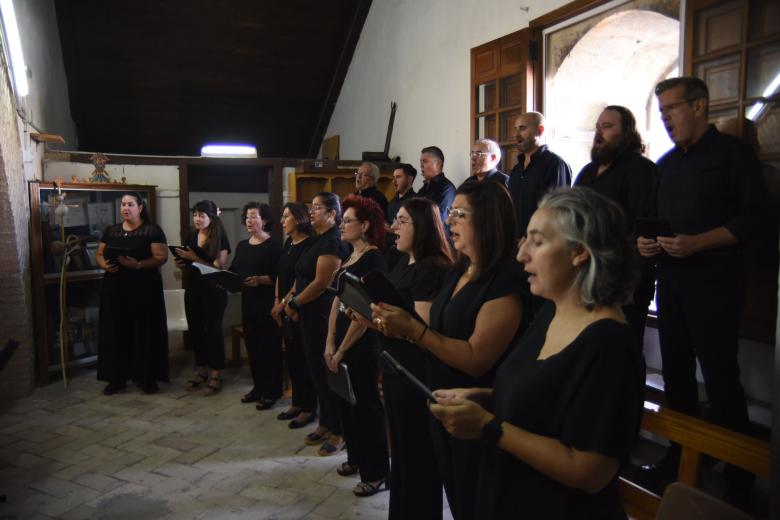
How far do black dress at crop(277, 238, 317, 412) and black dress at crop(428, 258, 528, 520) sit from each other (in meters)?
2.07

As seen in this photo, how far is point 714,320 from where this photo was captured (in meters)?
2.32

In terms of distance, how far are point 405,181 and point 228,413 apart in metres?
2.28

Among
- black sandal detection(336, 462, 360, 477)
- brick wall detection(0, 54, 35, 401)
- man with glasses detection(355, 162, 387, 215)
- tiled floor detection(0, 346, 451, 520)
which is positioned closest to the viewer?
tiled floor detection(0, 346, 451, 520)

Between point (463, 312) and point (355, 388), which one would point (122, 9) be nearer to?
point (355, 388)

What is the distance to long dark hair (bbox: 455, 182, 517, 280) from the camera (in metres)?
1.75

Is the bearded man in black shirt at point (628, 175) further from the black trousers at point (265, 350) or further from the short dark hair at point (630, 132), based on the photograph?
the black trousers at point (265, 350)

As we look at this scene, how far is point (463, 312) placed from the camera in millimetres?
1767

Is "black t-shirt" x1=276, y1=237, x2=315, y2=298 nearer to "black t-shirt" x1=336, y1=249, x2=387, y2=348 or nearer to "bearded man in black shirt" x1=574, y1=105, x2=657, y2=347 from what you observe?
"black t-shirt" x1=336, y1=249, x2=387, y2=348

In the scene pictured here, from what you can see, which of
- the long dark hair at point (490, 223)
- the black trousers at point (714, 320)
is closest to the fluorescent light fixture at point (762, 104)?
the black trousers at point (714, 320)

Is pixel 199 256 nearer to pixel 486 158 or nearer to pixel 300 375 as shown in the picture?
pixel 300 375

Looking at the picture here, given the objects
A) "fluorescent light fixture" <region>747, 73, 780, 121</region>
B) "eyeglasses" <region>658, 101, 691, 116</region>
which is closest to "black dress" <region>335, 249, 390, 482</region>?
"eyeglasses" <region>658, 101, 691, 116</region>

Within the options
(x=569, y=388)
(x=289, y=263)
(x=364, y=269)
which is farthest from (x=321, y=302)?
(x=569, y=388)

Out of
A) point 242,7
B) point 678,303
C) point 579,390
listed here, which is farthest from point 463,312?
point 242,7

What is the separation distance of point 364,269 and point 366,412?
71 cm
